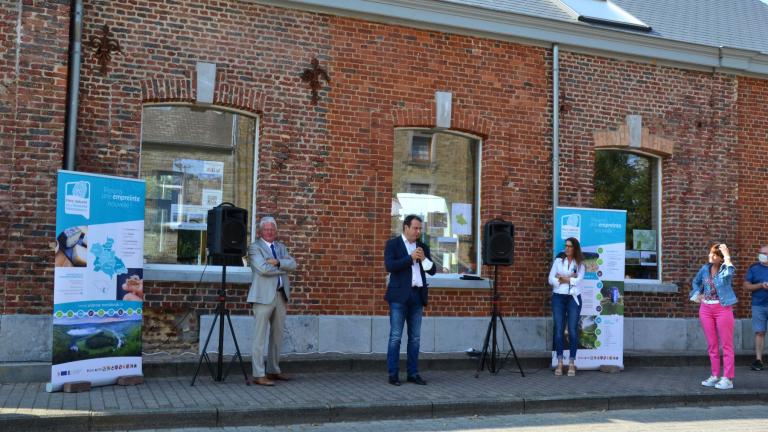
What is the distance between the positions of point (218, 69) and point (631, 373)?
7145 mm

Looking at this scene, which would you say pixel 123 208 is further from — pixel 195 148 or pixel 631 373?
pixel 631 373

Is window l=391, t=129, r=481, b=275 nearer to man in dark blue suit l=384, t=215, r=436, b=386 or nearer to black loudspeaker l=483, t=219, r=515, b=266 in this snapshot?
black loudspeaker l=483, t=219, r=515, b=266

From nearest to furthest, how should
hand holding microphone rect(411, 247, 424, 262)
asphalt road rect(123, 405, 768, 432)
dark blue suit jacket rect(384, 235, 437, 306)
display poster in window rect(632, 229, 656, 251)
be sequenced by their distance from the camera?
1. asphalt road rect(123, 405, 768, 432)
2. hand holding microphone rect(411, 247, 424, 262)
3. dark blue suit jacket rect(384, 235, 437, 306)
4. display poster in window rect(632, 229, 656, 251)

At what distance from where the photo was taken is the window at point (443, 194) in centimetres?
1173

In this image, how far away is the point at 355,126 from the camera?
11148 millimetres

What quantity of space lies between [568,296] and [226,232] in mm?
4763

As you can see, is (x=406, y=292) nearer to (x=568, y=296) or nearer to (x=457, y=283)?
(x=457, y=283)

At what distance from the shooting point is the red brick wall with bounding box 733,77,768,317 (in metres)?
13.6

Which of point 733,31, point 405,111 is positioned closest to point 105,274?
point 405,111

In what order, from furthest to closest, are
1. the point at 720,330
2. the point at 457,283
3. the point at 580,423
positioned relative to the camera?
the point at 457,283 → the point at 720,330 → the point at 580,423

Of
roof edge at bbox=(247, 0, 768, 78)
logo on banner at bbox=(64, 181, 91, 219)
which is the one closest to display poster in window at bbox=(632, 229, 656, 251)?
roof edge at bbox=(247, 0, 768, 78)

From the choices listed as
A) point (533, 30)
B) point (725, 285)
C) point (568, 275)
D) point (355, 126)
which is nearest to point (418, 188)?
→ point (355, 126)

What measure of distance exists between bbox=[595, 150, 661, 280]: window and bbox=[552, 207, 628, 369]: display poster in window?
1785mm

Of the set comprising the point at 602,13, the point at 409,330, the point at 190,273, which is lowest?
the point at 409,330
